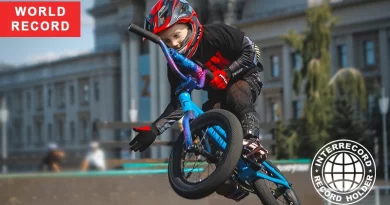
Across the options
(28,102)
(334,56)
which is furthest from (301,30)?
(28,102)

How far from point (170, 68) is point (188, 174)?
0.83 m

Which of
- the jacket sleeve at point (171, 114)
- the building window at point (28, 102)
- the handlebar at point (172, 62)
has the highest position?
the handlebar at point (172, 62)

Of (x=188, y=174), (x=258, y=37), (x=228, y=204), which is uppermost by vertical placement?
(x=258, y=37)

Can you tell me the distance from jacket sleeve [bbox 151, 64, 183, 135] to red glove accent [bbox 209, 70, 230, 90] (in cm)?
37

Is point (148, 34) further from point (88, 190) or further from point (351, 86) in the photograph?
point (351, 86)

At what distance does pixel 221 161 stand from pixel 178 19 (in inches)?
44.0

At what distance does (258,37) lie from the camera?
4322 centimetres

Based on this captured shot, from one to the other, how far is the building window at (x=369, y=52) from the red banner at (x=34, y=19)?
3150 cm

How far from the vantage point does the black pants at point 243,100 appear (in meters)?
6.21

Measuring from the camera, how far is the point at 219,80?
20.1 ft

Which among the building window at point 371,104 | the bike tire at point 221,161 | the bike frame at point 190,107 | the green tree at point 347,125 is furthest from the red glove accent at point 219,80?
the building window at point 371,104

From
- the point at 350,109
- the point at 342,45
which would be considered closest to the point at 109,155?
the point at 350,109

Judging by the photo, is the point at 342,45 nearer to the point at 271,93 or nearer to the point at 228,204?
the point at 271,93

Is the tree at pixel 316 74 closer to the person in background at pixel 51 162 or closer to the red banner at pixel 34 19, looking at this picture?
the person in background at pixel 51 162
